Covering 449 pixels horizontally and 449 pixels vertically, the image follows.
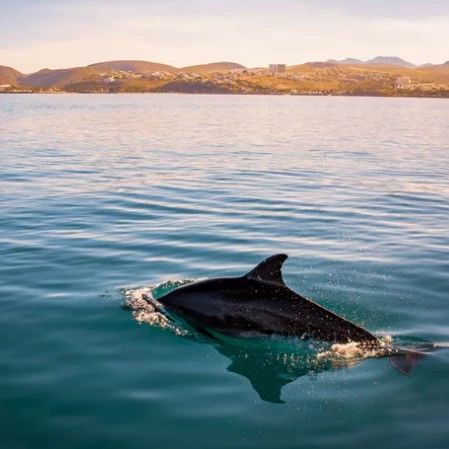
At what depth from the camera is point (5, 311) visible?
13.1m

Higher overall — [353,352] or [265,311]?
[265,311]

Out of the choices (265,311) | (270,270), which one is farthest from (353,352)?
(270,270)

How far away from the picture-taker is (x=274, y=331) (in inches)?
437

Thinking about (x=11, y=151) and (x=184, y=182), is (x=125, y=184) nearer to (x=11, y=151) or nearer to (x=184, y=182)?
(x=184, y=182)

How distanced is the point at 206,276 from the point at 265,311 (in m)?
→ 4.84

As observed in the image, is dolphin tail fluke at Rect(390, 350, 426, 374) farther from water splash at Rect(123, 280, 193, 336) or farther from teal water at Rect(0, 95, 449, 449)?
water splash at Rect(123, 280, 193, 336)

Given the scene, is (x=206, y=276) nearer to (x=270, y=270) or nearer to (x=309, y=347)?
(x=270, y=270)

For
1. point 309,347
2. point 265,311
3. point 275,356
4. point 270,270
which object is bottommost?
point 275,356

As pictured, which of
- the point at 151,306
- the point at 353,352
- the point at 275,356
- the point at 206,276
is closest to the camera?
the point at 353,352

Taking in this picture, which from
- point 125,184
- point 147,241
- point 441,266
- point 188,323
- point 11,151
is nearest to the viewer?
point 188,323

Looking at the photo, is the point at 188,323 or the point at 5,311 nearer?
the point at 188,323

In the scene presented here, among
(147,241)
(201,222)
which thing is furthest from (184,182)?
(147,241)

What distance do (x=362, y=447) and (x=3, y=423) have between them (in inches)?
191

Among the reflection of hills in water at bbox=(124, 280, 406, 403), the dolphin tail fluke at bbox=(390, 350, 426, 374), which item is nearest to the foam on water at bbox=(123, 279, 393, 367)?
the reflection of hills in water at bbox=(124, 280, 406, 403)
